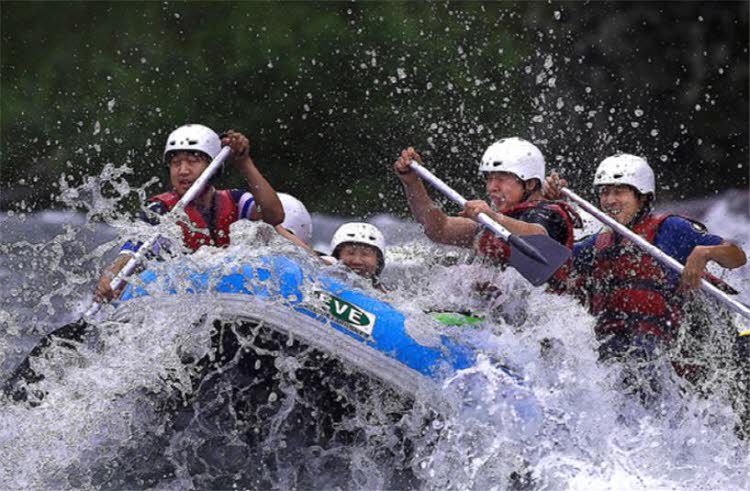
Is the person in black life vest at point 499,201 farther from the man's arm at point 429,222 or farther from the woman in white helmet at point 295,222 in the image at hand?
the woman in white helmet at point 295,222

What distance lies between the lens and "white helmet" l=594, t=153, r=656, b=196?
6137 mm

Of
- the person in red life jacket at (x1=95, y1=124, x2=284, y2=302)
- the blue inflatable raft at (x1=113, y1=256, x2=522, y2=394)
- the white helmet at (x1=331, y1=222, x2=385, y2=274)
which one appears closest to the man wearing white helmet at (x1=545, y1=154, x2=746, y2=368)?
the white helmet at (x1=331, y1=222, x2=385, y2=274)

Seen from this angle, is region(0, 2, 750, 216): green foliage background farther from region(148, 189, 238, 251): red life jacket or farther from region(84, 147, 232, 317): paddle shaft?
region(84, 147, 232, 317): paddle shaft

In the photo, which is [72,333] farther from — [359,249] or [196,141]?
[359,249]

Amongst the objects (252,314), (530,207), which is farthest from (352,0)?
(252,314)

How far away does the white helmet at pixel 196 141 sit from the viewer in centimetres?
623

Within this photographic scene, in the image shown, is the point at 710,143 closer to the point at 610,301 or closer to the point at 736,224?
the point at 736,224

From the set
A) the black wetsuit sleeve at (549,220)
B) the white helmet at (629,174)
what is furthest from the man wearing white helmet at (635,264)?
the black wetsuit sleeve at (549,220)

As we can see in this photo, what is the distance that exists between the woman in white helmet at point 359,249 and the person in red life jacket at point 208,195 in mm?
297

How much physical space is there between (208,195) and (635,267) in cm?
182

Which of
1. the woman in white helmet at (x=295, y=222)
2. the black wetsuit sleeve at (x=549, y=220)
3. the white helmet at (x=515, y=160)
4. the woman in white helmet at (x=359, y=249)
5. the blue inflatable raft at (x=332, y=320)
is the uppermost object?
the white helmet at (x=515, y=160)

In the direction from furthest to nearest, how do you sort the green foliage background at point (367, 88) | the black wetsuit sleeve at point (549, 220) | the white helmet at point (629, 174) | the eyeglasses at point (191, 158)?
1. the green foliage background at point (367, 88)
2. the eyeglasses at point (191, 158)
3. the white helmet at point (629, 174)
4. the black wetsuit sleeve at point (549, 220)

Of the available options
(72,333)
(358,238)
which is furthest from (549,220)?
(72,333)

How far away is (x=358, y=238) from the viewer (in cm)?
632
